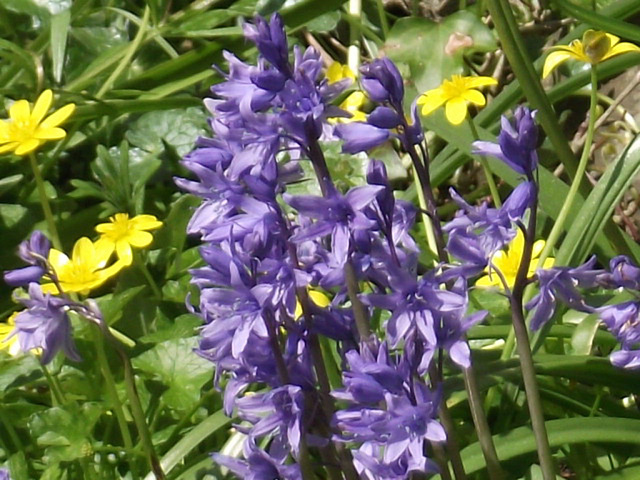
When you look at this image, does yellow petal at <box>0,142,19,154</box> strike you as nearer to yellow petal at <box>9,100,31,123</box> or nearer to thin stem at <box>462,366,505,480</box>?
yellow petal at <box>9,100,31,123</box>

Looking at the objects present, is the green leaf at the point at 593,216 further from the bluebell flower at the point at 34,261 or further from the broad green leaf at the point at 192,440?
the bluebell flower at the point at 34,261

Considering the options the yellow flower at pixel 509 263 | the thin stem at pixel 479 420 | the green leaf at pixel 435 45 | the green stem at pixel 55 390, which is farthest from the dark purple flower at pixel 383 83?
the green leaf at pixel 435 45

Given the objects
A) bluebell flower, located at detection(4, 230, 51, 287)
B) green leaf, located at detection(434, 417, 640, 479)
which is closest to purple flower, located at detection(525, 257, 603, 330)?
green leaf, located at detection(434, 417, 640, 479)

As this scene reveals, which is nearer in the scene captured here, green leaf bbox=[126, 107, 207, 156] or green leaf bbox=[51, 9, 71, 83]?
green leaf bbox=[51, 9, 71, 83]

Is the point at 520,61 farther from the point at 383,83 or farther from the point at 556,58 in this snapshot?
the point at 383,83

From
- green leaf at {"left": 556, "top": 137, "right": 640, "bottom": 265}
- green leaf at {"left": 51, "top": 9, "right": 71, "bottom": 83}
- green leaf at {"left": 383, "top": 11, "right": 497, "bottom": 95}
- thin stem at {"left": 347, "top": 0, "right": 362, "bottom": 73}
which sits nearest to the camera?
green leaf at {"left": 556, "top": 137, "right": 640, "bottom": 265}
